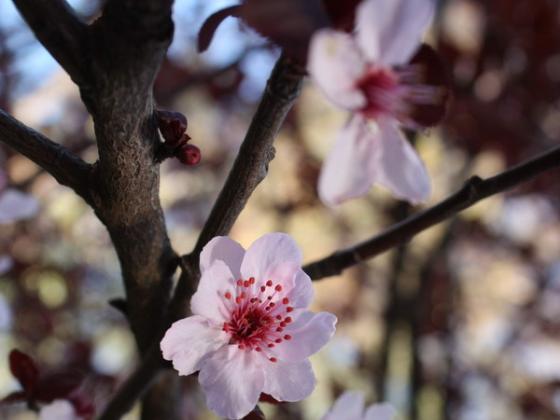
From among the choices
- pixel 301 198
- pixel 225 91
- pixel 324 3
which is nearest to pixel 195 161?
pixel 324 3

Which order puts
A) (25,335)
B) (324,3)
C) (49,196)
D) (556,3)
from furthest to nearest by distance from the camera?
(25,335), (49,196), (556,3), (324,3)

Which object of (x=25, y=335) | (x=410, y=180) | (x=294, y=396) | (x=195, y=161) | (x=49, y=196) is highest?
(x=49, y=196)

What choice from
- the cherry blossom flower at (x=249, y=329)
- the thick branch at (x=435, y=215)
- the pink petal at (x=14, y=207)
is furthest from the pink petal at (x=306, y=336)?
the pink petal at (x=14, y=207)

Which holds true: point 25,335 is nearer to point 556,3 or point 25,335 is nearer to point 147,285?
point 147,285

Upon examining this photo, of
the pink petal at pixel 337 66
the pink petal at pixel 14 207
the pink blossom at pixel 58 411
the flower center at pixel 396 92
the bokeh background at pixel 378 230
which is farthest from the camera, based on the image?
the bokeh background at pixel 378 230

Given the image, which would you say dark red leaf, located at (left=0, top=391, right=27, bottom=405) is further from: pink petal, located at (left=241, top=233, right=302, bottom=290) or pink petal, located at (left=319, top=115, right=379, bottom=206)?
pink petal, located at (left=319, top=115, right=379, bottom=206)

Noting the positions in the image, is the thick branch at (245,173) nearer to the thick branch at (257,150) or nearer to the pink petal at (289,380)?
the thick branch at (257,150)

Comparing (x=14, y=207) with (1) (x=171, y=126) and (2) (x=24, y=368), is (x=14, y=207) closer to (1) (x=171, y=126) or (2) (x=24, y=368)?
(2) (x=24, y=368)
